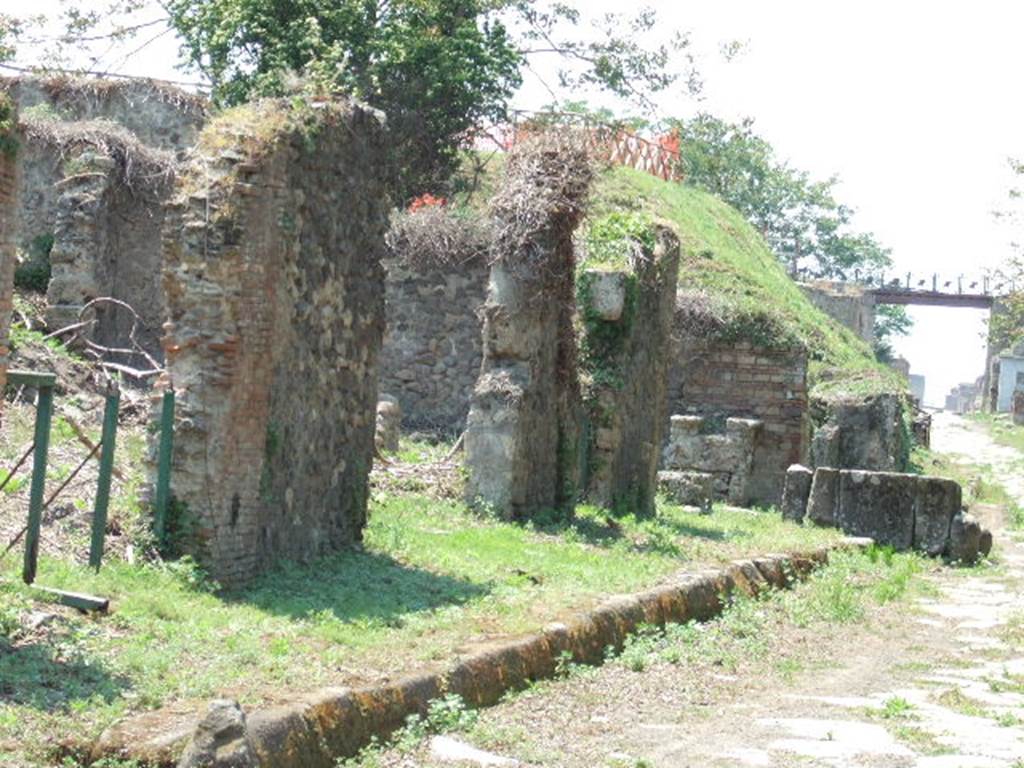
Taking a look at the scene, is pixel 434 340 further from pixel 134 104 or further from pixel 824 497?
pixel 134 104

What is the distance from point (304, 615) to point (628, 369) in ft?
28.4

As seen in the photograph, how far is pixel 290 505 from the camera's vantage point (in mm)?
9641

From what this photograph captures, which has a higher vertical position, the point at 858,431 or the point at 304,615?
the point at 858,431

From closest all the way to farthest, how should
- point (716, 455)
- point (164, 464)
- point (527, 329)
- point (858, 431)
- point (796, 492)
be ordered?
point (164, 464) < point (527, 329) < point (796, 492) < point (716, 455) < point (858, 431)

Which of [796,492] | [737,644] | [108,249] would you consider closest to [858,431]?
[796,492]

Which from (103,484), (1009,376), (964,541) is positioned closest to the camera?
(103,484)

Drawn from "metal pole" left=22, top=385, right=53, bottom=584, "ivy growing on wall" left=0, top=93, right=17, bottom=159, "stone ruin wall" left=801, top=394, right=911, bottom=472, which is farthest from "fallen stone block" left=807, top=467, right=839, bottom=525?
"ivy growing on wall" left=0, top=93, right=17, bottom=159

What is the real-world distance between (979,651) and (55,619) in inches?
241

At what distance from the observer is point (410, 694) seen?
6.65 m

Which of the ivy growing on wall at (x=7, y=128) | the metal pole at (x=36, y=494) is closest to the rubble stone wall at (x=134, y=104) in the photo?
the metal pole at (x=36, y=494)

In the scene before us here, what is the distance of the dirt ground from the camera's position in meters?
6.61

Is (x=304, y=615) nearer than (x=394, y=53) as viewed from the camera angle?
Yes

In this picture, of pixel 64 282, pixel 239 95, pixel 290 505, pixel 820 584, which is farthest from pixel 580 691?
pixel 239 95

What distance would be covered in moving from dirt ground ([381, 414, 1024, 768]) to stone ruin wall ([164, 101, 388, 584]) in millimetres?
2183
